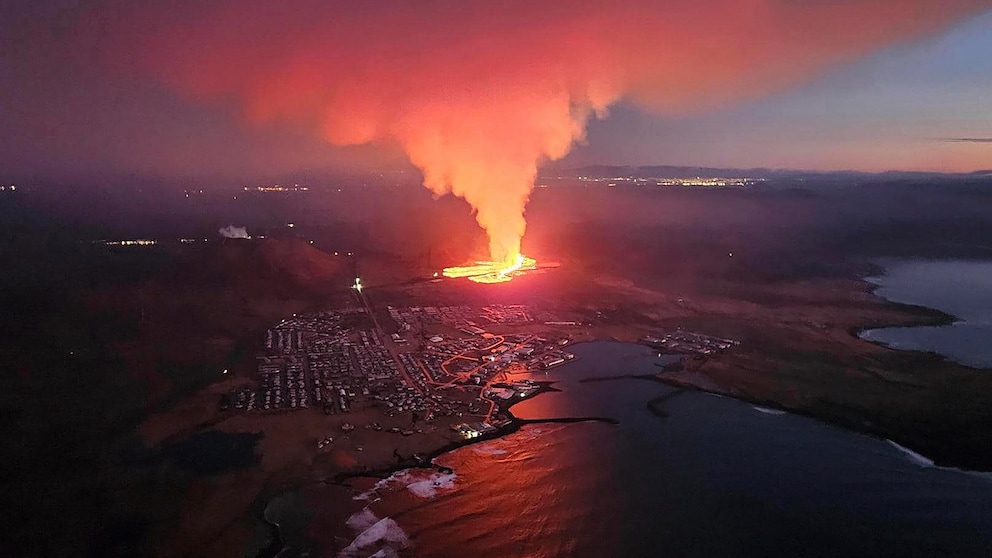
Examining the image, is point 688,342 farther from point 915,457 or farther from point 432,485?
point 432,485

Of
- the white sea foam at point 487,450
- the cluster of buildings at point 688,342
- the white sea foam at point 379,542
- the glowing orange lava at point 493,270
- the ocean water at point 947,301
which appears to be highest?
the glowing orange lava at point 493,270

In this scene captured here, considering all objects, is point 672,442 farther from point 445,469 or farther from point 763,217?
point 763,217

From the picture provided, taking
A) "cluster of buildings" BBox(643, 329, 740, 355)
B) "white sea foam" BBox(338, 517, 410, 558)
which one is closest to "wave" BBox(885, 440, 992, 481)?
"cluster of buildings" BBox(643, 329, 740, 355)

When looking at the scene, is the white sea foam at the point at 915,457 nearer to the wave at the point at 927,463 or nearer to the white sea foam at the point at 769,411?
the wave at the point at 927,463

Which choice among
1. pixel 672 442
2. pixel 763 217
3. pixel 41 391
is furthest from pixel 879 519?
pixel 763 217

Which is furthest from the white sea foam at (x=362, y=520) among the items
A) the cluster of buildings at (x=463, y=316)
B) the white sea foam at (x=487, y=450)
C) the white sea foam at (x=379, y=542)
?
the cluster of buildings at (x=463, y=316)

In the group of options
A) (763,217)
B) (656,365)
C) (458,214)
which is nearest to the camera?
(656,365)
